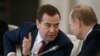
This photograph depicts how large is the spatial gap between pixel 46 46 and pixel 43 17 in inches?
10.0

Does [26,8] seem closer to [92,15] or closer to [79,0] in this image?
[79,0]

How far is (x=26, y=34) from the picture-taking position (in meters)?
2.98

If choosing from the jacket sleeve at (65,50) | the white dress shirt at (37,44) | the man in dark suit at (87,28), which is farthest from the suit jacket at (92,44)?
the white dress shirt at (37,44)

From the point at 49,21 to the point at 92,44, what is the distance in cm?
51

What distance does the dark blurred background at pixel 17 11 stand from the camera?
504cm

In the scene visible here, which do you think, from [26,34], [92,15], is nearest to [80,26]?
[92,15]

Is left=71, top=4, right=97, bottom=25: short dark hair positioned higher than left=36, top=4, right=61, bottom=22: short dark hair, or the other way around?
left=71, top=4, right=97, bottom=25: short dark hair

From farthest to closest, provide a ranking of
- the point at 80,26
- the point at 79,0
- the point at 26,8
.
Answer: the point at 26,8
the point at 79,0
the point at 80,26

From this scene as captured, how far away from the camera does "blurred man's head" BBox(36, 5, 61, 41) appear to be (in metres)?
2.69

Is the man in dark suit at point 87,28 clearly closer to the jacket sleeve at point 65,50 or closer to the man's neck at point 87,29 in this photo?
the man's neck at point 87,29

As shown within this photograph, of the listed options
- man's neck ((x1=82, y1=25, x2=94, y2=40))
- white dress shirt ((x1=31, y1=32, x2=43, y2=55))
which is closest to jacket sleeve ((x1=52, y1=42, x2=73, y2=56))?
white dress shirt ((x1=31, y1=32, x2=43, y2=55))

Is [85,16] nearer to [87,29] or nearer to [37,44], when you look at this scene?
[87,29]

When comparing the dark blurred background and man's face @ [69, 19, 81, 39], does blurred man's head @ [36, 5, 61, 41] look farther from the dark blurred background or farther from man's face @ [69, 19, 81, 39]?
the dark blurred background

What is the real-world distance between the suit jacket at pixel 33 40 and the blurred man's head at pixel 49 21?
76 mm
